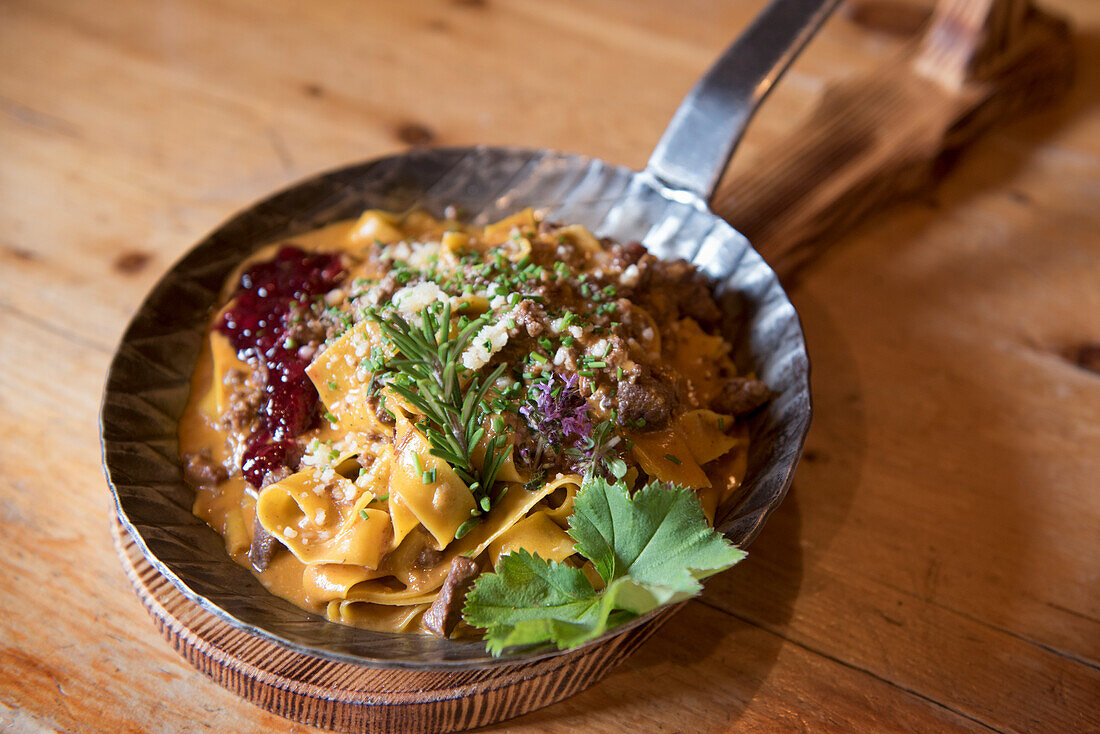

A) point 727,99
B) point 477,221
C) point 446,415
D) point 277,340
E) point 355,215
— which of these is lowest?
point 277,340

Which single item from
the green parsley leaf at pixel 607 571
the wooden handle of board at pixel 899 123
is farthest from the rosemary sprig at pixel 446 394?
the wooden handle of board at pixel 899 123

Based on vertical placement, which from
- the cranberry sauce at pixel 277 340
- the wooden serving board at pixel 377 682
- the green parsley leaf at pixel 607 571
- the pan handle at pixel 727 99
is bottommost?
the wooden serving board at pixel 377 682

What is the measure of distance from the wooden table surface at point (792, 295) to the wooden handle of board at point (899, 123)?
8.3 inches

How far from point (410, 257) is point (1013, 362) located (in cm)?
301

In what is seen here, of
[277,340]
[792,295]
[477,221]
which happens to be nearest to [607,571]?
[277,340]

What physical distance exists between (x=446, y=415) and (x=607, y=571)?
2.34 ft

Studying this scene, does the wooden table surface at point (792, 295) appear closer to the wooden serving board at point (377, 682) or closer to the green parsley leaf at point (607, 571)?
the wooden serving board at point (377, 682)

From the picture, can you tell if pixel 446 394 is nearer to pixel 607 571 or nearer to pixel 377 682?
pixel 607 571

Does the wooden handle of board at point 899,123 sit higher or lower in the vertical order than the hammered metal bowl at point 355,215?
higher

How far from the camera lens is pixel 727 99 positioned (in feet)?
12.9

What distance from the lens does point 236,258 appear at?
408 centimetres

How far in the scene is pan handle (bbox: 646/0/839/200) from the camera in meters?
3.90

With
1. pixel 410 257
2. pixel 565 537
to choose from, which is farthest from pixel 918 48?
pixel 565 537

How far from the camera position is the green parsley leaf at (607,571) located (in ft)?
7.97
